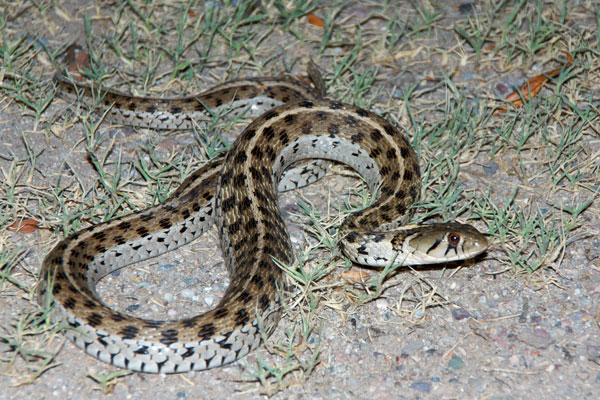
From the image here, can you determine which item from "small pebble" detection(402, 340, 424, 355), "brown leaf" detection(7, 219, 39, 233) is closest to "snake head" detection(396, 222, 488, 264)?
"small pebble" detection(402, 340, 424, 355)

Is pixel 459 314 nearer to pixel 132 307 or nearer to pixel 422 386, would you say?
pixel 422 386

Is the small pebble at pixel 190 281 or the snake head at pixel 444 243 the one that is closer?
the snake head at pixel 444 243

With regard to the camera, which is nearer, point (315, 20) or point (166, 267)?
point (166, 267)

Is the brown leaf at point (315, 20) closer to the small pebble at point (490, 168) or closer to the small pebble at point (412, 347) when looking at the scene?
the small pebble at point (490, 168)

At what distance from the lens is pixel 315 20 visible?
33.6ft

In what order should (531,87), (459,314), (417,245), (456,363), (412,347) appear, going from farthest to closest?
(531,87)
(417,245)
(459,314)
(412,347)
(456,363)

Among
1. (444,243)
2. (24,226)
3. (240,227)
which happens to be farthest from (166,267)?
(444,243)

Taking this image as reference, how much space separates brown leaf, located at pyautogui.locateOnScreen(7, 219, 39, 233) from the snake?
0.66 metres

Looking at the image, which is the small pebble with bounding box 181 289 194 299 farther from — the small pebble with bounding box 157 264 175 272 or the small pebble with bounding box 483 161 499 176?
the small pebble with bounding box 483 161 499 176

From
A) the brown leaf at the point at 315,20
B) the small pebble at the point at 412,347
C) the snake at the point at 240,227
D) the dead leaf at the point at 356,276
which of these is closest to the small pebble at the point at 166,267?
the snake at the point at 240,227

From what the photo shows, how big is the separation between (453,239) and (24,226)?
175 inches

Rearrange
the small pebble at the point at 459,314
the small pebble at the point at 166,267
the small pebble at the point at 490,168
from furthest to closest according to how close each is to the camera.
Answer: the small pebble at the point at 490,168
the small pebble at the point at 166,267
the small pebble at the point at 459,314

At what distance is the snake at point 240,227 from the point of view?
19.8 feet

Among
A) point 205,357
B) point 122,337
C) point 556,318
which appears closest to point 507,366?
point 556,318
